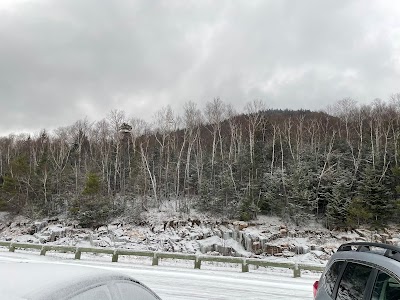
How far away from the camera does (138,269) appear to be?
13.5m

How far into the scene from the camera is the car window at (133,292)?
7.96 feet

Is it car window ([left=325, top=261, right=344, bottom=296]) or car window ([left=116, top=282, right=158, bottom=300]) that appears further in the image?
car window ([left=325, top=261, right=344, bottom=296])

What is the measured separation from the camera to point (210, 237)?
31766 mm

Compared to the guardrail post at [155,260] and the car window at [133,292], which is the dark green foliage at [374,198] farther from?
the car window at [133,292]

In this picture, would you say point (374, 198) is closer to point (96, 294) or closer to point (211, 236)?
point (211, 236)

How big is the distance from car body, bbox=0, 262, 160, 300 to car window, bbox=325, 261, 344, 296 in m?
2.42

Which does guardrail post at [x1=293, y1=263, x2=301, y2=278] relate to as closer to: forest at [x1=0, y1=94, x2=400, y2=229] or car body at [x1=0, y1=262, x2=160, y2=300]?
car body at [x1=0, y1=262, x2=160, y2=300]

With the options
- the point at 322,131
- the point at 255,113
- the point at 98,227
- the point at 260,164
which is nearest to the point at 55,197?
the point at 98,227

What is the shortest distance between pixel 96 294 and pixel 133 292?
0.52 m

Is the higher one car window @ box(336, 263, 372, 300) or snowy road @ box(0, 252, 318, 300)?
car window @ box(336, 263, 372, 300)

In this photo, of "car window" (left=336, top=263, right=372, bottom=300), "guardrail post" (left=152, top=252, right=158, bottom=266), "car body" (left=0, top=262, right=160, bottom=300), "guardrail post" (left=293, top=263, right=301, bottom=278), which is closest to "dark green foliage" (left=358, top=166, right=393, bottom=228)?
"guardrail post" (left=293, top=263, right=301, bottom=278)

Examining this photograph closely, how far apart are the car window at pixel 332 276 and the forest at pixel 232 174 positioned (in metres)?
30.9

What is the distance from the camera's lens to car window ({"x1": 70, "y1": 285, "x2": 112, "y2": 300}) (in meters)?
1.97

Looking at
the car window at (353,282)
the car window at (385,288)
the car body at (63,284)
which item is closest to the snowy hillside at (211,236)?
the car window at (353,282)
